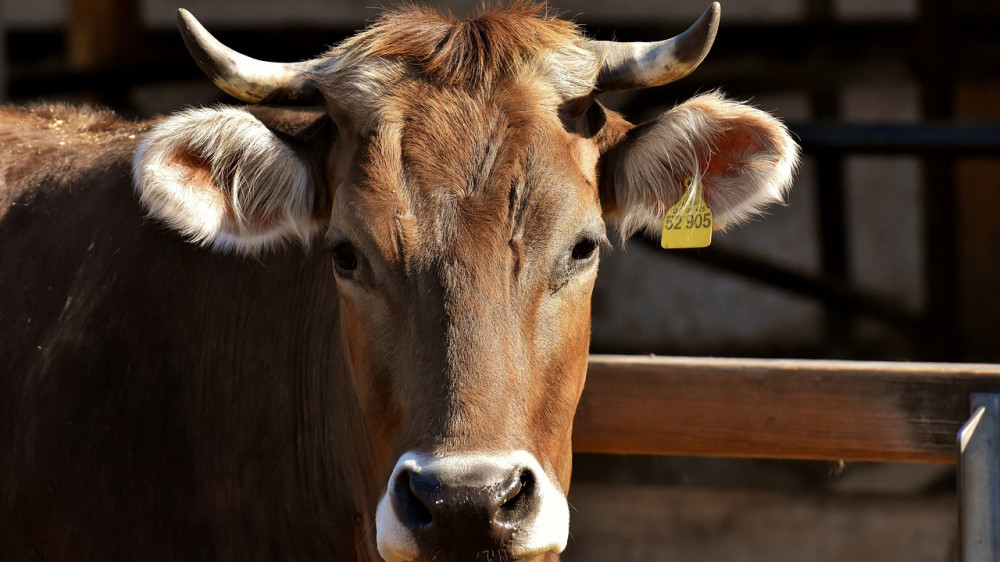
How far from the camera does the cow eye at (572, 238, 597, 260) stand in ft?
9.50

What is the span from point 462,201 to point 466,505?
724 millimetres

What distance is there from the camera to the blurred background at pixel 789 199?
7.58 meters

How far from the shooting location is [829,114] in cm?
869

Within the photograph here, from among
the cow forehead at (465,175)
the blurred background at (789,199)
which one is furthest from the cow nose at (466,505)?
the blurred background at (789,199)

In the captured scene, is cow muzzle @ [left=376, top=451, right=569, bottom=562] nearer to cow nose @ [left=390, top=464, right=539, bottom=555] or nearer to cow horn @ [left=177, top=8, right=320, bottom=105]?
cow nose @ [left=390, top=464, right=539, bottom=555]

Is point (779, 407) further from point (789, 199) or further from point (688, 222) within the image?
point (789, 199)

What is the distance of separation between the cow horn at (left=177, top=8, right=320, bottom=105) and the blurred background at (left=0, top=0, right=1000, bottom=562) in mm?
4597

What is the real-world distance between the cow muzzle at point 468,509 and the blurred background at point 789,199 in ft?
16.4

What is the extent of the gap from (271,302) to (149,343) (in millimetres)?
355

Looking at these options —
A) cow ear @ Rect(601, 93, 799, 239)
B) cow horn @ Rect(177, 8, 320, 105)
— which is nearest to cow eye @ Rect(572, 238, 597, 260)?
cow ear @ Rect(601, 93, 799, 239)

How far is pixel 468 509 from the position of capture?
7.89ft

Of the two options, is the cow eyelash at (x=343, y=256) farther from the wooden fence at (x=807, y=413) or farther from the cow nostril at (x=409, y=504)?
the wooden fence at (x=807, y=413)

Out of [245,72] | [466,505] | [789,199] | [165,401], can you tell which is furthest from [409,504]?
[789,199]

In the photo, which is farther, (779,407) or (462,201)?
(779,407)
